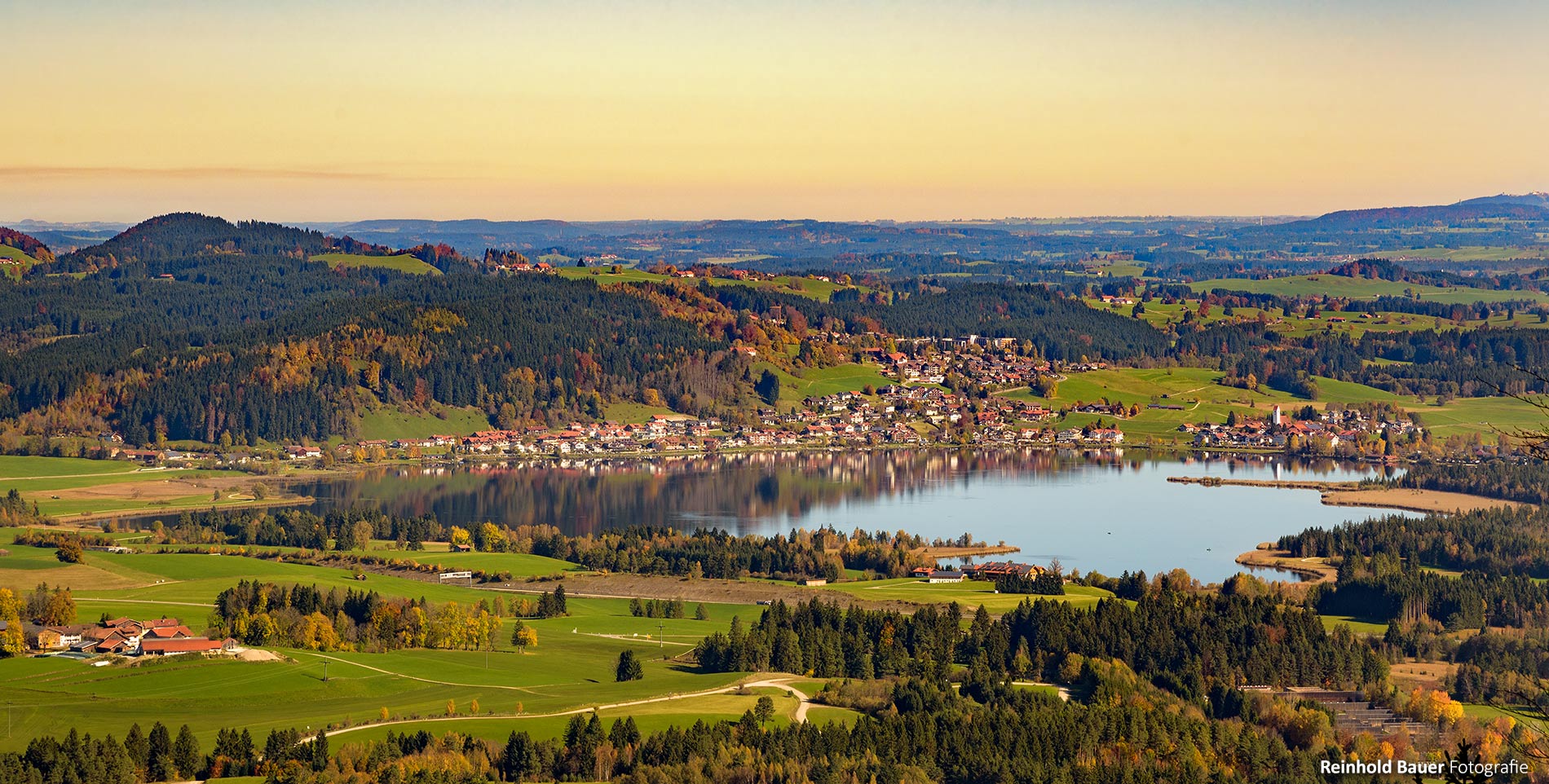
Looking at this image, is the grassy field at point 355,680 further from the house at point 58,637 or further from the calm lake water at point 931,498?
the calm lake water at point 931,498

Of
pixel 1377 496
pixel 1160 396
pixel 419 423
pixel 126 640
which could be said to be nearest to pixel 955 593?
pixel 126 640

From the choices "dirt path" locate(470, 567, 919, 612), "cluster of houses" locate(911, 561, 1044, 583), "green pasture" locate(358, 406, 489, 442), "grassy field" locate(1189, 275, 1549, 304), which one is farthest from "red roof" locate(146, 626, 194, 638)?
"grassy field" locate(1189, 275, 1549, 304)

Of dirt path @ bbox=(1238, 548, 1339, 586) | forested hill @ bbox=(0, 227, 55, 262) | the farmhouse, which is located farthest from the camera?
forested hill @ bbox=(0, 227, 55, 262)

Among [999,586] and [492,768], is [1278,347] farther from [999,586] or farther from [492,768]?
[492,768]

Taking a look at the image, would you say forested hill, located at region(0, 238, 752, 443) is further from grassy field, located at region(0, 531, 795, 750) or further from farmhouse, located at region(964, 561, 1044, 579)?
farmhouse, located at region(964, 561, 1044, 579)

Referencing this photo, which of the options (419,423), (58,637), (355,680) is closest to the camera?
(355,680)

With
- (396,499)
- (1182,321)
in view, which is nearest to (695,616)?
(396,499)

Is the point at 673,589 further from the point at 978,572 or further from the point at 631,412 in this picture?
the point at 631,412
